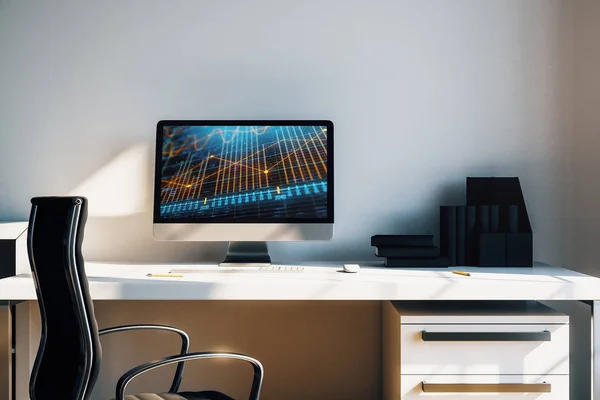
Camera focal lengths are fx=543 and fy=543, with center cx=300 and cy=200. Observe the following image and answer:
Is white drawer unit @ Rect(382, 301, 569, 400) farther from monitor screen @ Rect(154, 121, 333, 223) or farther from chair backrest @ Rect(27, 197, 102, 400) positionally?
chair backrest @ Rect(27, 197, 102, 400)

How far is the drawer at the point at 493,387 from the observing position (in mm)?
1947

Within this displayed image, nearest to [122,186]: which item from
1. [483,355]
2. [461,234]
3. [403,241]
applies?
[403,241]

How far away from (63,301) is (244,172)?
3.58 feet

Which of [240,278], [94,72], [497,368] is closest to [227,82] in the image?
[94,72]

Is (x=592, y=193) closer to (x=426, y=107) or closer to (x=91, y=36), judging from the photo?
(x=426, y=107)

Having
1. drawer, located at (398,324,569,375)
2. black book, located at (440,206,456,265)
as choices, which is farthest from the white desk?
black book, located at (440,206,456,265)

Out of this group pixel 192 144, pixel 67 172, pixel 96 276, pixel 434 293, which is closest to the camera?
pixel 434 293

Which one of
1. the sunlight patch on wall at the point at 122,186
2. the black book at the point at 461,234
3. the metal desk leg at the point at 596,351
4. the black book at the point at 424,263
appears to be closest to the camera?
the metal desk leg at the point at 596,351

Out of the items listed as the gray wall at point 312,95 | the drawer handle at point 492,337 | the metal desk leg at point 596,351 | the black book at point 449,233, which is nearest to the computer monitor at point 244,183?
the gray wall at point 312,95

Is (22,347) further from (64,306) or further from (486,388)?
(486,388)

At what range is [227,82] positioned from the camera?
268 cm

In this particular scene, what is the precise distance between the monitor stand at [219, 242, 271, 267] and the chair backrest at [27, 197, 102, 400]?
3.08 feet

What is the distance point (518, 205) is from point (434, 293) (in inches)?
32.0

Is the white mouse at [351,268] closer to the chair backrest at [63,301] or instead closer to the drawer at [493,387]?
the drawer at [493,387]
